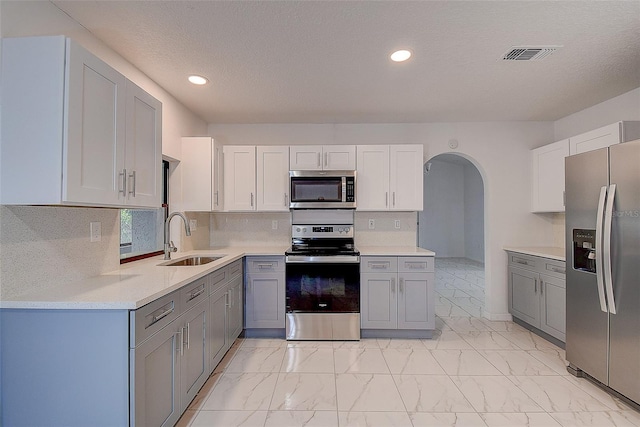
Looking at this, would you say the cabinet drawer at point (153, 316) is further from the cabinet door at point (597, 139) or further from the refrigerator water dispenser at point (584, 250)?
the cabinet door at point (597, 139)

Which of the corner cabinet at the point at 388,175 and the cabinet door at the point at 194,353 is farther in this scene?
the corner cabinet at the point at 388,175

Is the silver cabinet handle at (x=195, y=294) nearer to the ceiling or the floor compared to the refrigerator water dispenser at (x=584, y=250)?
nearer to the floor

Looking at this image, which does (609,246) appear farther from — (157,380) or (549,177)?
(157,380)

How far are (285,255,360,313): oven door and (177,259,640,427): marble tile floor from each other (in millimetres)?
362

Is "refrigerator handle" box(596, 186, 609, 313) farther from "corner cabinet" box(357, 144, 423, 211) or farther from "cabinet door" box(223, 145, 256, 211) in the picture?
"cabinet door" box(223, 145, 256, 211)

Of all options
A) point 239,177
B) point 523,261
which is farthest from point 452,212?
point 239,177

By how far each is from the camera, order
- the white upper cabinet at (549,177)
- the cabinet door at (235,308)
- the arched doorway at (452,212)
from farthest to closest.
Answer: the arched doorway at (452,212) < the white upper cabinet at (549,177) < the cabinet door at (235,308)

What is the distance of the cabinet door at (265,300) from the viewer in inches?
124

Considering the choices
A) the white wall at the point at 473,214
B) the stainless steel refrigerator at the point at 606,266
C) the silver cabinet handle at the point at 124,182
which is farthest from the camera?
the white wall at the point at 473,214

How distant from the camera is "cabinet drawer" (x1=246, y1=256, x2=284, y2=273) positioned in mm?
3164

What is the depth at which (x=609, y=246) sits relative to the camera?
79.7 inches

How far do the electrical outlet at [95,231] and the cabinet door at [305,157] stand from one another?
1939 mm

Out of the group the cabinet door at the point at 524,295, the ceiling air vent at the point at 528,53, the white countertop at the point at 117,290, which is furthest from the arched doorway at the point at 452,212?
the white countertop at the point at 117,290

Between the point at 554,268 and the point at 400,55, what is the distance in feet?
8.00
